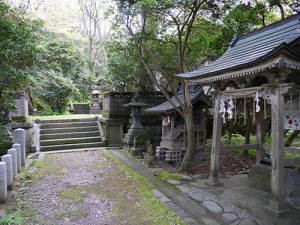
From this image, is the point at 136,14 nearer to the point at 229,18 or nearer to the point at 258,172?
the point at 229,18

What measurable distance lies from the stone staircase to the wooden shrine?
26.8ft

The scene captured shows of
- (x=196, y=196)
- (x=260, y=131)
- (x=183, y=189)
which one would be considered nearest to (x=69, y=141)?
(x=183, y=189)

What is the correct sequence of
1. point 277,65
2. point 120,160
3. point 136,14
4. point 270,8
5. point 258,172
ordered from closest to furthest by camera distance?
1. point 277,65
2. point 258,172
3. point 136,14
4. point 270,8
5. point 120,160

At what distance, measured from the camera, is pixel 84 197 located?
6.42m

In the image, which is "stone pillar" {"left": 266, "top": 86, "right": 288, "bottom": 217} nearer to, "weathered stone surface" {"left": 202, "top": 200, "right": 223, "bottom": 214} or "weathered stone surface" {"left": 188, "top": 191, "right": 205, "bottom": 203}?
"weathered stone surface" {"left": 202, "top": 200, "right": 223, "bottom": 214}

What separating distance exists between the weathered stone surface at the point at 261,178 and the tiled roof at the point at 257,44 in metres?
2.65

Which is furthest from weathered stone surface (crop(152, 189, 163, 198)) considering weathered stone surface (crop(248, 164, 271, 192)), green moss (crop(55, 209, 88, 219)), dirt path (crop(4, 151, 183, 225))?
weathered stone surface (crop(248, 164, 271, 192))

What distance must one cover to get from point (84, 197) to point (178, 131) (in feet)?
15.2

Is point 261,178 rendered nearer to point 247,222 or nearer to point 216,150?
point 216,150

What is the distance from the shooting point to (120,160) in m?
10.4

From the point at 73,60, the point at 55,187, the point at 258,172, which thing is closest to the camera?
the point at 258,172

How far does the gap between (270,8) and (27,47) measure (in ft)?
28.2

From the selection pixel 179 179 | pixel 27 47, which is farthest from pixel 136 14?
pixel 179 179

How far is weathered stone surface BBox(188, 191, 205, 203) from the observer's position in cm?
583
